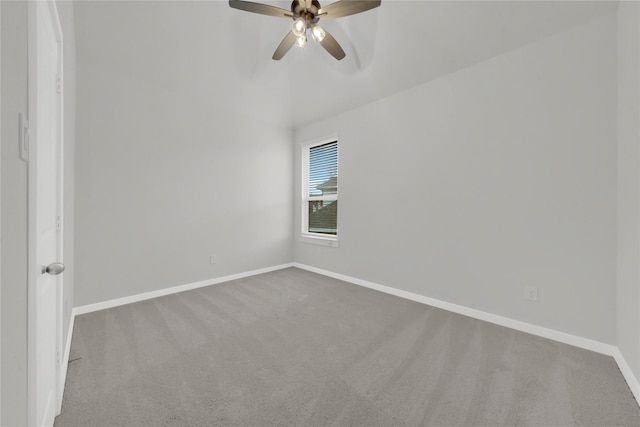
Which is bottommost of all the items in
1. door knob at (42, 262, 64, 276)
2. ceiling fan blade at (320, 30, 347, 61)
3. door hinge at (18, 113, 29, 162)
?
door knob at (42, 262, 64, 276)

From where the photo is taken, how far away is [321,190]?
14.6ft

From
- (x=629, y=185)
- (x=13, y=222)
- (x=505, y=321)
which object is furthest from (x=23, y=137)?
(x=505, y=321)

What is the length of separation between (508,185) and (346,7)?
2090 millimetres

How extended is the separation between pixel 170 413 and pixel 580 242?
10.3ft

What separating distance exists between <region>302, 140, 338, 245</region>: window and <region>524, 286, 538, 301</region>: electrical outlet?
2392mm

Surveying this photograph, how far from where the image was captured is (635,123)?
1.67 m

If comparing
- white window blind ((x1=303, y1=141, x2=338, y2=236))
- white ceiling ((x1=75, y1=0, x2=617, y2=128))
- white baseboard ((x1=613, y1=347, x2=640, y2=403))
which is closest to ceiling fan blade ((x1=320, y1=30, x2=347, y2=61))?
white ceiling ((x1=75, y1=0, x2=617, y2=128))

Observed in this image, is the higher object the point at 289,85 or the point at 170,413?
the point at 289,85

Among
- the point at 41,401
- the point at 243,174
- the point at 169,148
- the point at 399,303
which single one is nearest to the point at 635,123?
the point at 399,303

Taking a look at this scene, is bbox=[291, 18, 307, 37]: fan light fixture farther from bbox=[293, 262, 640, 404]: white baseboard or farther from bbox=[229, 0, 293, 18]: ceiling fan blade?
bbox=[293, 262, 640, 404]: white baseboard

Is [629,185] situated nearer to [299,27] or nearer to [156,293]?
[299,27]

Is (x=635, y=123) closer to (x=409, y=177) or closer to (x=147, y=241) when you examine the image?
(x=409, y=177)

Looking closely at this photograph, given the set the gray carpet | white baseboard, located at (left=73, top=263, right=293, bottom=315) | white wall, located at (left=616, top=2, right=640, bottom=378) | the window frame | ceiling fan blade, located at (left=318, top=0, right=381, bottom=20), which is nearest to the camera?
the gray carpet

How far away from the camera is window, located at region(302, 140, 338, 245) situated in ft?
13.9
